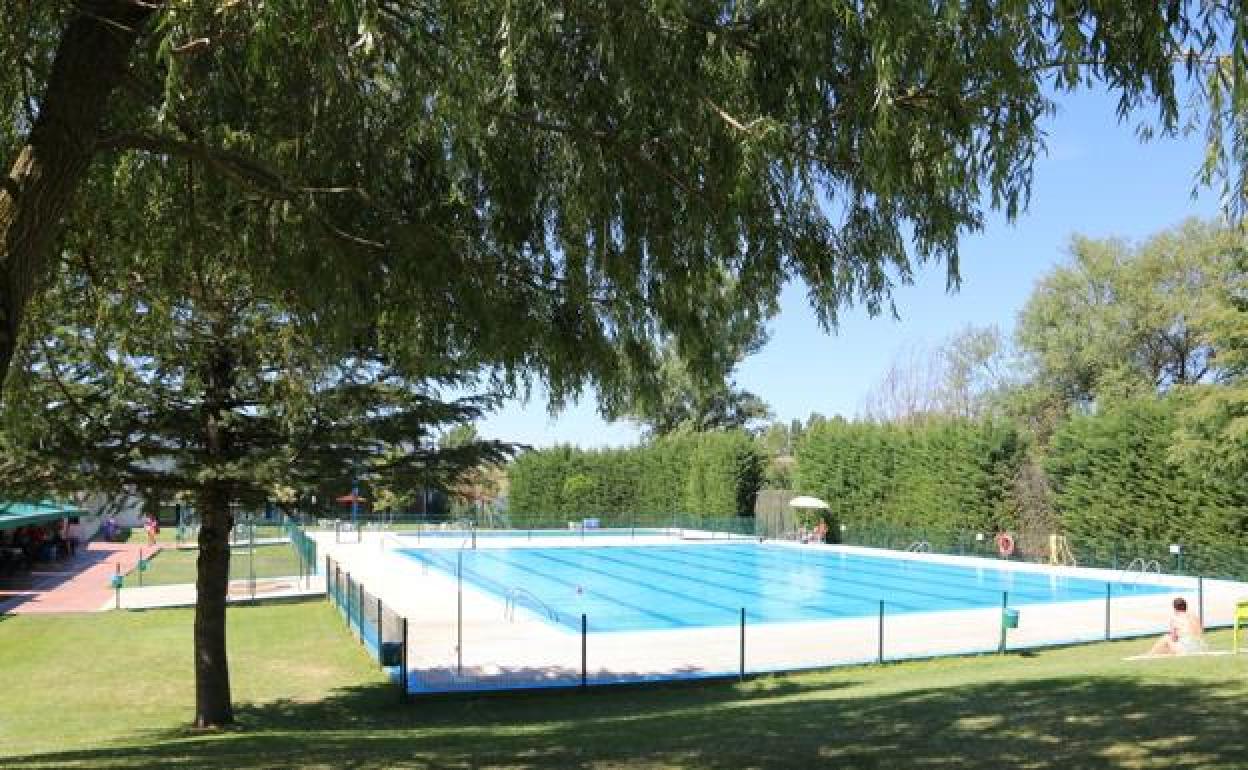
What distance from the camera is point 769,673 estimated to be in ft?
47.6

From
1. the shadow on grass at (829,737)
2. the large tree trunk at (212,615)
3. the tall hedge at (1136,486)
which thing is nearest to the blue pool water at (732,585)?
the tall hedge at (1136,486)

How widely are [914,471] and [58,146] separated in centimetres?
3597

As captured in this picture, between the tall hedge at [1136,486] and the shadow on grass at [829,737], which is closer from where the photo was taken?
the shadow on grass at [829,737]

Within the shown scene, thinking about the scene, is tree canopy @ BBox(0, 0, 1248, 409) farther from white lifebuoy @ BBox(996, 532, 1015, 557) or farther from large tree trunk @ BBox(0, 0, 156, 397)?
white lifebuoy @ BBox(996, 532, 1015, 557)

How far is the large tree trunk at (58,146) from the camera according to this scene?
444 centimetres

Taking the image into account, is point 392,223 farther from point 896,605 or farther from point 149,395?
point 896,605

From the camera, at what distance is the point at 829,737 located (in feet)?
24.3

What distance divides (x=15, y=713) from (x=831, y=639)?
12.1 m

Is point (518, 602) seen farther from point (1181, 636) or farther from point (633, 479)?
point (633, 479)

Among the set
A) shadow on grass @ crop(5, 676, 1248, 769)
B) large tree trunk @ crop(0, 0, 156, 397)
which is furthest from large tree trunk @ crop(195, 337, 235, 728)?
large tree trunk @ crop(0, 0, 156, 397)

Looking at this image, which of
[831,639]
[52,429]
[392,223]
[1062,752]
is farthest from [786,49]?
[831,639]

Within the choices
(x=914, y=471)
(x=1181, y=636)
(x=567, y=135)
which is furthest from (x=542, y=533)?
(x=567, y=135)

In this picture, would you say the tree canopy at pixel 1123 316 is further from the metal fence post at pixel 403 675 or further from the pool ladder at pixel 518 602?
the metal fence post at pixel 403 675

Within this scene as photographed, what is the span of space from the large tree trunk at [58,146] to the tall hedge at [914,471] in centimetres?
3323
